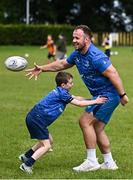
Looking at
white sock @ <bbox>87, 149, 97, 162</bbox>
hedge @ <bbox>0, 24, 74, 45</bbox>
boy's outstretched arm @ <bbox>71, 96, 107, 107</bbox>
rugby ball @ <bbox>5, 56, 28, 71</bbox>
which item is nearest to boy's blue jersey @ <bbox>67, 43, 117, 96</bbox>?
boy's outstretched arm @ <bbox>71, 96, 107, 107</bbox>

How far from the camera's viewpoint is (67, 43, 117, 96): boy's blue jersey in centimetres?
853

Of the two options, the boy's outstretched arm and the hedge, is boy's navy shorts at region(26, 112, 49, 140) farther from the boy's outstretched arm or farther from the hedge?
the hedge

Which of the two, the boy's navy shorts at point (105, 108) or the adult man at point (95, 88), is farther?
the boy's navy shorts at point (105, 108)

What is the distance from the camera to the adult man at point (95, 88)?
8555mm

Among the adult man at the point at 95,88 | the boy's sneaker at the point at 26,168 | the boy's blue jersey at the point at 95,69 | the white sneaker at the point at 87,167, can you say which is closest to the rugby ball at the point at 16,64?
the adult man at the point at 95,88

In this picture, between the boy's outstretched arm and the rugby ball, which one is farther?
the rugby ball

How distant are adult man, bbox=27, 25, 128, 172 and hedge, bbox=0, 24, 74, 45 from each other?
1914 inches

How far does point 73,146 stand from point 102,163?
1504 mm

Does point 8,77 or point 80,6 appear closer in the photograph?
point 8,77

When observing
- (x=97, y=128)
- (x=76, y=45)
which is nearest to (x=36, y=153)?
(x=97, y=128)

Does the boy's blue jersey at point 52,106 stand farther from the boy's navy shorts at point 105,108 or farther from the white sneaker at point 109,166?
the white sneaker at point 109,166

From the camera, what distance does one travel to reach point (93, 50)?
8.63 m

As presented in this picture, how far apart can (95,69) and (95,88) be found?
333 millimetres

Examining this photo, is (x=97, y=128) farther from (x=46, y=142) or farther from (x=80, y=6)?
(x=80, y=6)
